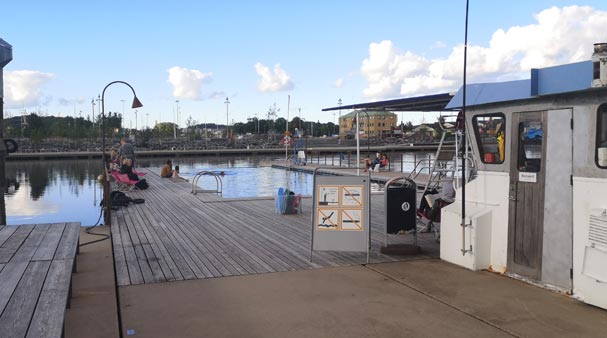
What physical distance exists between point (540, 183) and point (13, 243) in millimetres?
5225

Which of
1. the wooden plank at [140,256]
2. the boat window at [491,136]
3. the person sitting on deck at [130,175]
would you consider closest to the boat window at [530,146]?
the boat window at [491,136]

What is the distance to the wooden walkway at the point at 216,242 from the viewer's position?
6.08 m

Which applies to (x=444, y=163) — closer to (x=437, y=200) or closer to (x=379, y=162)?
(x=379, y=162)

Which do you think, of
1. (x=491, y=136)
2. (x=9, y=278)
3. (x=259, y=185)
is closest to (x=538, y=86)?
(x=491, y=136)

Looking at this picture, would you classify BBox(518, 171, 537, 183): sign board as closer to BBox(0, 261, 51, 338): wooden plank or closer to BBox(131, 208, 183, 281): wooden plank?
BBox(131, 208, 183, 281): wooden plank

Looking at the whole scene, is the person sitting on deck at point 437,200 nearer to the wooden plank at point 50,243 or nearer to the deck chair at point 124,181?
the wooden plank at point 50,243

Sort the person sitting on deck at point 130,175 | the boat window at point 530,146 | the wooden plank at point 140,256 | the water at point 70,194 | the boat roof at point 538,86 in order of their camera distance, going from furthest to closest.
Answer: the person sitting on deck at point 130,175 → the water at point 70,194 → the wooden plank at point 140,256 → the boat window at point 530,146 → the boat roof at point 538,86

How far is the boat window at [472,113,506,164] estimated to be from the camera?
18.7 ft

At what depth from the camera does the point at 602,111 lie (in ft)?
15.2

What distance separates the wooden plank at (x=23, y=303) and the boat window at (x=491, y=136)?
14.8 ft

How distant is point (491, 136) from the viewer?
587 centimetres

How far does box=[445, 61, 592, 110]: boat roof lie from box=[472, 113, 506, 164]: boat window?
0.20 m

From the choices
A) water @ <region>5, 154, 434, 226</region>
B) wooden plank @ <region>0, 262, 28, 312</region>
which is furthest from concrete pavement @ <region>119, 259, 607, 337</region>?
water @ <region>5, 154, 434, 226</region>

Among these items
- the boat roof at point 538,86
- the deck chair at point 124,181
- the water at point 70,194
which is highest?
the boat roof at point 538,86
